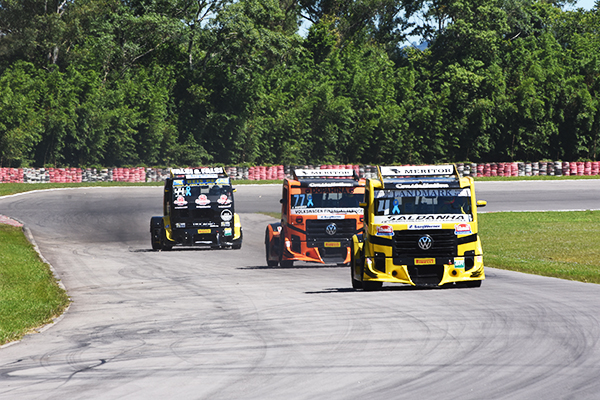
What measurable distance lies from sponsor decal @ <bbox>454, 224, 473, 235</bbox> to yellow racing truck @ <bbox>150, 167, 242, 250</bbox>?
14500 mm

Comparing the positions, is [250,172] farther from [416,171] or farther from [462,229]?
[462,229]

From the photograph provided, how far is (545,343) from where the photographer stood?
10.8 metres

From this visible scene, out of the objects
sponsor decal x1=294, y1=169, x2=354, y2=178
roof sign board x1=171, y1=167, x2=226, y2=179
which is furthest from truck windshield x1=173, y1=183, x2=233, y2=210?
sponsor decal x1=294, y1=169, x2=354, y2=178

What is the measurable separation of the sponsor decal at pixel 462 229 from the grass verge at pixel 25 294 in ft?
25.6

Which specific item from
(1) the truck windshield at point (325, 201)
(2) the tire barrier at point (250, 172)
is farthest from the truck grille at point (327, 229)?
(2) the tire barrier at point (250, 172)

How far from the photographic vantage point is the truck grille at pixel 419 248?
15.5 metres

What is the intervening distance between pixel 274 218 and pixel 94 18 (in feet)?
160

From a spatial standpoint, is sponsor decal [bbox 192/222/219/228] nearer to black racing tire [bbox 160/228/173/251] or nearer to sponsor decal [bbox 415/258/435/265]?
black racing tire [bbox 160/228/173/251]

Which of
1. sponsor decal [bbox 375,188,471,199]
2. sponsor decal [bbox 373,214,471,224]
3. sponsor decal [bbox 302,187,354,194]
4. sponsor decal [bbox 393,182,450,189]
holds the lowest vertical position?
sponsor decal [bbox 373,214,471,224]

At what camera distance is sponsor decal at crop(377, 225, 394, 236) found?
15.5 meters

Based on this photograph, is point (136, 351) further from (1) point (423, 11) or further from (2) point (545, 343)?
(1) point (423, 11)

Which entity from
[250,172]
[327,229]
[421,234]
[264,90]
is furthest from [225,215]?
[264,90]

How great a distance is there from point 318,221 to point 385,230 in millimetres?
7269

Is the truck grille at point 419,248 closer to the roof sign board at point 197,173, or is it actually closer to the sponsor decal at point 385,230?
the sponsor decal at point 385,230
